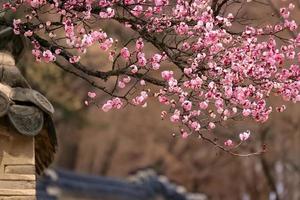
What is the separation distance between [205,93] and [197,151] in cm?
1937

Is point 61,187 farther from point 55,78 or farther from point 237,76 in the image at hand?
point 237,76

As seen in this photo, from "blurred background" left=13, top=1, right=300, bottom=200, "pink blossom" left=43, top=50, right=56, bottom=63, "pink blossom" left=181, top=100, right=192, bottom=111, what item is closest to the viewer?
"pink blossom" left=43, top=50, right=56, bottom=63

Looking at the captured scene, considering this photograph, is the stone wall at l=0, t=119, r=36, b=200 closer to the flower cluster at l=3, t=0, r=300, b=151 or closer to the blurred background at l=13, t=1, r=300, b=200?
the flower cluster at l=3, t=0, r=300, b=151

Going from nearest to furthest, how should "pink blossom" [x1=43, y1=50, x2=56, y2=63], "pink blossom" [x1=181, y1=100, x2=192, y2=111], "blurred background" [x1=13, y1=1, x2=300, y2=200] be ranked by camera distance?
"pink blossom" [x1=43, y1=50, x2=56, y2=63] → "pink blossom" [x1=181, y1=100, x2=192, y2=111] → "blurred background" [x1=13, y1=1, x2=300, y2=200]

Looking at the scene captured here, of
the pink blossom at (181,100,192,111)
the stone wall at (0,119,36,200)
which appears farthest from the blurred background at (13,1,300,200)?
the stone wall at (0,119,36,200)

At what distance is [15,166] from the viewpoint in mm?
7777

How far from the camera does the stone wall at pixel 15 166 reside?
7.72 metres

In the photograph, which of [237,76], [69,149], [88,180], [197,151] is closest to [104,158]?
[69,149]

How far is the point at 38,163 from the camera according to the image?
9.35m

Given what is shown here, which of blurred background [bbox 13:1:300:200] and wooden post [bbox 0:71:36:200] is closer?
wooden post [bbox 0:71:36:200]

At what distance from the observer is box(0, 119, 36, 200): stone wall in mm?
7723

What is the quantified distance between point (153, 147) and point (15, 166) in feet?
65.3

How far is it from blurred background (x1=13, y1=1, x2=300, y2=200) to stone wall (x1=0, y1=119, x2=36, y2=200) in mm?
10029

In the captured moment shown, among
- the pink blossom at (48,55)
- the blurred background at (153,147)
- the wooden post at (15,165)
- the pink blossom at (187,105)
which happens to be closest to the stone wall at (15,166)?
the wooden post at (15,165)
